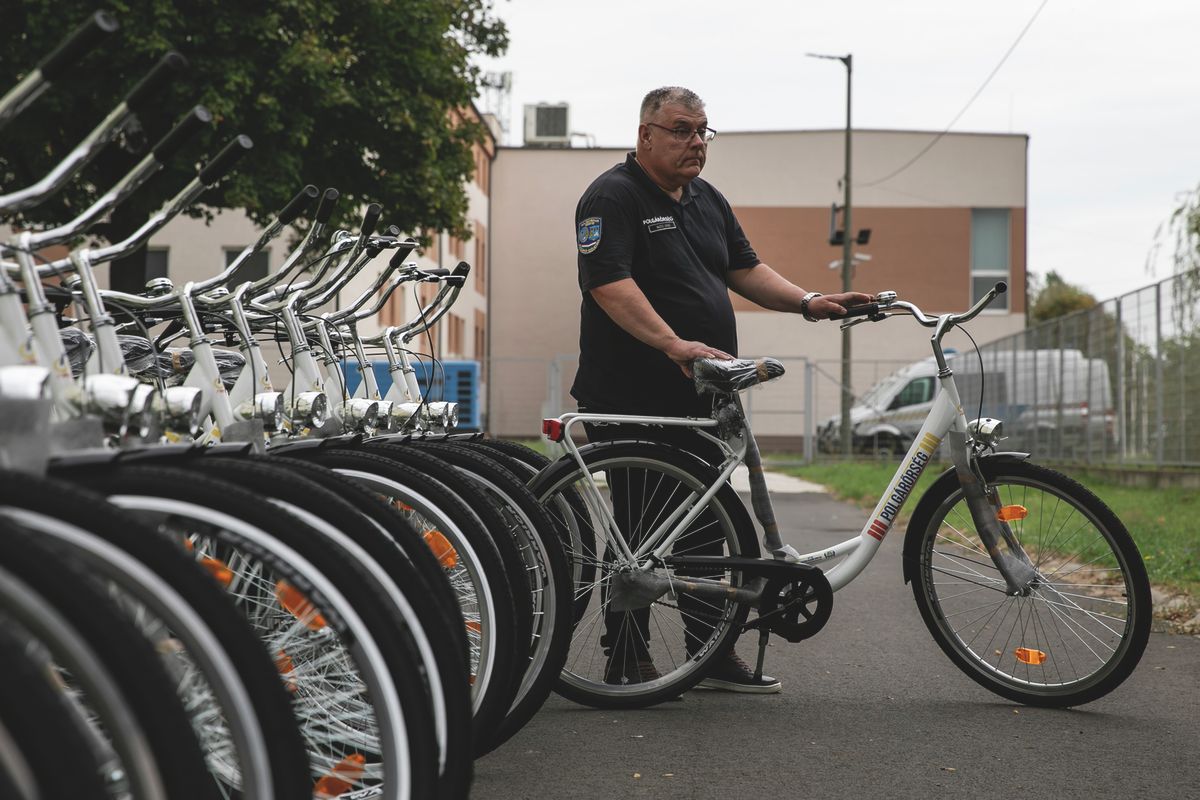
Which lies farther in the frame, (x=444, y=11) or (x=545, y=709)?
(x=444, y=11)

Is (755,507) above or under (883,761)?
above

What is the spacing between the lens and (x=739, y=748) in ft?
13.6

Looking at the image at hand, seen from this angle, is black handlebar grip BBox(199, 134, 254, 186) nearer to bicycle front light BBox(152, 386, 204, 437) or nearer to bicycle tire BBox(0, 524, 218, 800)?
bicycle front light BBox(152, 386, 204, 437)

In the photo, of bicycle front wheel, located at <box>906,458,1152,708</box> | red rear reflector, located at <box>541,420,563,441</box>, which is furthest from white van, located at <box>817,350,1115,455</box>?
red rear reflector, located at <box>541,420,563,441</box>

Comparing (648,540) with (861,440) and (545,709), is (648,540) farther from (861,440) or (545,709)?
(861,440)

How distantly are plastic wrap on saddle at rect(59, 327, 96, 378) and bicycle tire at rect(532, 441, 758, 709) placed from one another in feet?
4.67

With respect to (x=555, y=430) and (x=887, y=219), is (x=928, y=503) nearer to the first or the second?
(x=555, y=430)

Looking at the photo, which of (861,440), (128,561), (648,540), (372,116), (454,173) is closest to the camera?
(128,561)

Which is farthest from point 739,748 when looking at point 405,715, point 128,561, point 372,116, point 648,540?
point 372,116

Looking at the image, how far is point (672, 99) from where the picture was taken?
16.2 ft

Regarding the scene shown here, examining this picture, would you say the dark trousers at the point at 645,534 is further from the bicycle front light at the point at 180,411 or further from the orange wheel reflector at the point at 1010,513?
the bicycle front light at the point at 180,411

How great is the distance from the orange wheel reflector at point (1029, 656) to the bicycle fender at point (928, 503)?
0.42m

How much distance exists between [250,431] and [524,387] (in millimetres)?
29425

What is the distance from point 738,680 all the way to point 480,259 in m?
39.4
